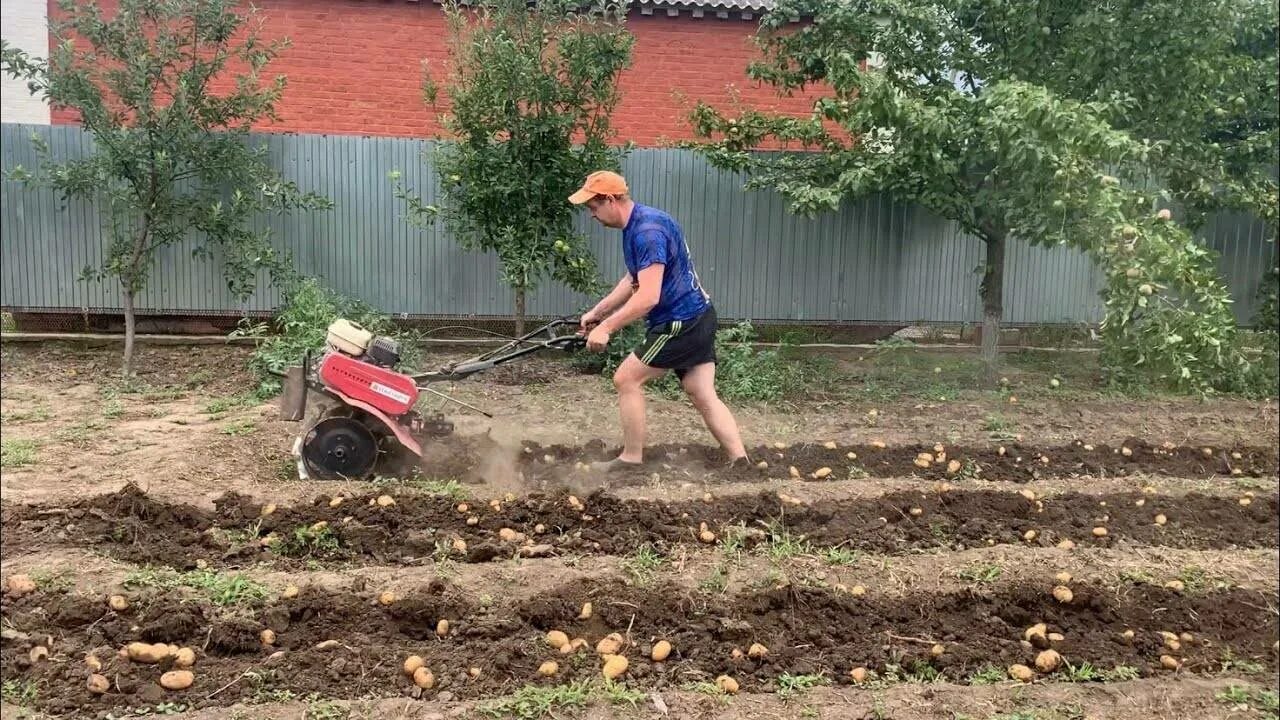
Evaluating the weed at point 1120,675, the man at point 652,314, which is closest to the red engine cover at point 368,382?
the man at point 652,314

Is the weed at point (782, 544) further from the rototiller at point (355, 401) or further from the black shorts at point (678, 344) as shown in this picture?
the rototiller at point (355, 401)

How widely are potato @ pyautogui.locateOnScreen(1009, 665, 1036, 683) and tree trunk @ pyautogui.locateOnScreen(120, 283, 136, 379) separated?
228 inches

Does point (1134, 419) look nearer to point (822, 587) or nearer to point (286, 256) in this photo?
point (822, 587)

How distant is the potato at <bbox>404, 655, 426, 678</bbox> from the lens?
269cm

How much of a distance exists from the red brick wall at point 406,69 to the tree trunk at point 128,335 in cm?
270

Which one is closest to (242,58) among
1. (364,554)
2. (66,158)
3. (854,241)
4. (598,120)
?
(66,158)

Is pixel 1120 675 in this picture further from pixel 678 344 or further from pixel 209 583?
pixel 209 583

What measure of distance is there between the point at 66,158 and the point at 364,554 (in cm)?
485

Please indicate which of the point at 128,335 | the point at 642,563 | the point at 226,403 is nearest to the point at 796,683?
the point at 642,563

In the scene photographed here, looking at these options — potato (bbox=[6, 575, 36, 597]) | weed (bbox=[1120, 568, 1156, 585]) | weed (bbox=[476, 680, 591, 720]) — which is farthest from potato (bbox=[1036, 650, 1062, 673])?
potato (bbox=[6, 575, 36, 597])

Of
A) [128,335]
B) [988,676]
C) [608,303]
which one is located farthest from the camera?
[128,335]

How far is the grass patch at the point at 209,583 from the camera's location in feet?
10.3

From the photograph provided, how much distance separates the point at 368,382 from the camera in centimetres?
440

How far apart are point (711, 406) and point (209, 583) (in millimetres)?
2504
